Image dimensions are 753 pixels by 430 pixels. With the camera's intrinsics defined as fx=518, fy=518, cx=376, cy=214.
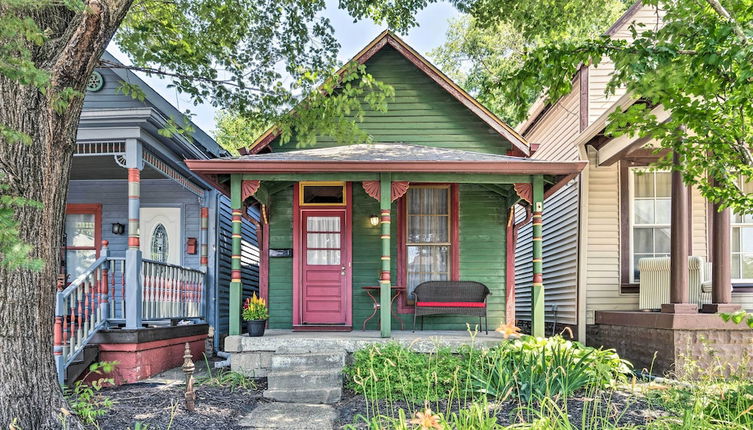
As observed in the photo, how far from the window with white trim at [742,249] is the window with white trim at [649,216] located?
95 centimetres

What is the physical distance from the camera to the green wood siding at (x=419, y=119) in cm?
856

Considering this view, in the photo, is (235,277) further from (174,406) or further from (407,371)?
(407,371)

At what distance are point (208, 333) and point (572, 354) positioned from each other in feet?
19.3

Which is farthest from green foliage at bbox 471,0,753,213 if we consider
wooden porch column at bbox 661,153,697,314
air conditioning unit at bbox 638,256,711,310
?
air conditioning unit at bbox 638,256,711,310

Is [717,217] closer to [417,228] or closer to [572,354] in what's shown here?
[572,354]

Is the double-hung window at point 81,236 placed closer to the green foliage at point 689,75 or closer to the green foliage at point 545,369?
the green foliage at point 545,369

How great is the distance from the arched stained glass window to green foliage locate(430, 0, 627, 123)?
233 inches

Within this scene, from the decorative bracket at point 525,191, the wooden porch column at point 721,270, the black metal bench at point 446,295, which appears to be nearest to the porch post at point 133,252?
the black metal bench at point 446,295

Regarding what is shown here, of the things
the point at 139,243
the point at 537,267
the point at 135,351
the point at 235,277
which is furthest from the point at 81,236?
the point at 537,267

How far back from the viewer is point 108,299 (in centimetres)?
696

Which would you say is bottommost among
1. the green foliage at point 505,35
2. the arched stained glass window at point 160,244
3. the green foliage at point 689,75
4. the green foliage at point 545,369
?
the green foliage at point 545,369

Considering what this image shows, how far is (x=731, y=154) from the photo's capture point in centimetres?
496

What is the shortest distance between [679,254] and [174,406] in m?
6.06

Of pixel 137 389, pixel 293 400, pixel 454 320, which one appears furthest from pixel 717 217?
pixel 137 389
